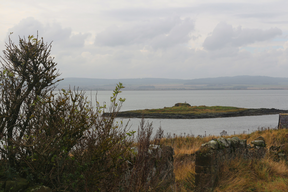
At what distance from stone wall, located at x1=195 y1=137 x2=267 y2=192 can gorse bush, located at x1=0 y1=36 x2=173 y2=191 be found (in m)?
2.24

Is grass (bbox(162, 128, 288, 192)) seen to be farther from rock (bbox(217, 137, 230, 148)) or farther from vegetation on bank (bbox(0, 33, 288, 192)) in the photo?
vegetation on bank (bbox(0, 33, 288, 192))

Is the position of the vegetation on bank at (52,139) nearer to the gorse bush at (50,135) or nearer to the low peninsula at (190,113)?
the gorse bush at (50,135)

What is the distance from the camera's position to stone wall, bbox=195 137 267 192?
6.66 meters

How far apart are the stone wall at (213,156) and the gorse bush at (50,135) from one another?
2243 mm

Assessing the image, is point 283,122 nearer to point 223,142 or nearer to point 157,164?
point 223,142

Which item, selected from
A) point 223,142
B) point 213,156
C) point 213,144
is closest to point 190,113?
point 223,142

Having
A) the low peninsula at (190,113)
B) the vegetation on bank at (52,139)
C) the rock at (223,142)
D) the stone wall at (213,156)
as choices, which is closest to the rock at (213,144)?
the stone wall at (213,156)

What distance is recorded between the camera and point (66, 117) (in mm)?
4711

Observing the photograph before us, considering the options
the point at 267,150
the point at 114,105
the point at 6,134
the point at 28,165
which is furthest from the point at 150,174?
the point at 267,150

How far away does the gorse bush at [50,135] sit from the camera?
4.20 metres

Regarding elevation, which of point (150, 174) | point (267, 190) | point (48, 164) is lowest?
point (267, 190)

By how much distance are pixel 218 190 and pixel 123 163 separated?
3.16 metres

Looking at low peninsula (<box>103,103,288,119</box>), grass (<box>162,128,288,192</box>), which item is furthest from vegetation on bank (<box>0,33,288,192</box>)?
low peninsula (<box>103,103,288,119</box>)

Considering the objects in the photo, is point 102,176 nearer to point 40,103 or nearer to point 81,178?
point 81,178
